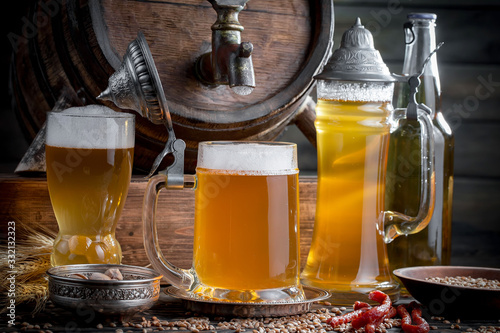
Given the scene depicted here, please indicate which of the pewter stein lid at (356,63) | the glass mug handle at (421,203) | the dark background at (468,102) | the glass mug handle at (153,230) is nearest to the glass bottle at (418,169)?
the glass mug handle at (421,203)

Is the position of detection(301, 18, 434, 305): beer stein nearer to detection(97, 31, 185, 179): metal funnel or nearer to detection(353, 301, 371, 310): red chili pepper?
detection(353, 301, 371, 310): red chili pepper

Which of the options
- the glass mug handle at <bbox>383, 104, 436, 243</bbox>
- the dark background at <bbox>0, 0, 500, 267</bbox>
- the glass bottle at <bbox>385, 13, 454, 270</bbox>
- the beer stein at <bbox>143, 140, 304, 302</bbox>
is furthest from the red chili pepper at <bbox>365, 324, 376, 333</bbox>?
the dark background at <bbox>0, 0, 500, 267</bbox>

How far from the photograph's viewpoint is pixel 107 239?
1.11m

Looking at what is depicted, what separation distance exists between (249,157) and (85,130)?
29 centimetres

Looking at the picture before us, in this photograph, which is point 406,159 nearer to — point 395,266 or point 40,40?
point 395,266

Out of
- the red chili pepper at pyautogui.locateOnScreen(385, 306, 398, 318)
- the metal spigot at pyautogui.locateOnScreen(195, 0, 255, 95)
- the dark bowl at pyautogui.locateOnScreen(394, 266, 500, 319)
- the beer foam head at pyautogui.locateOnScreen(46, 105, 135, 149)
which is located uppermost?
the metal spigot at pyautogui.locateOnScreen(195, 0, 255, 95)

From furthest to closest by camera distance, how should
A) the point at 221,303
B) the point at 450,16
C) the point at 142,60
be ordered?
the point at 450,16 < the point at 142,60 < the point at 221,303

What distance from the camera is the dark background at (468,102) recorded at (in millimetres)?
2121

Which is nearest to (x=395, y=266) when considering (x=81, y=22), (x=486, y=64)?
(x=81, y=22)

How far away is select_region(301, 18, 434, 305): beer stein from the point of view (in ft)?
3.58

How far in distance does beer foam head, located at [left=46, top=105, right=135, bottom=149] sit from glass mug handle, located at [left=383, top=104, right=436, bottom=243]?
0.48 meters

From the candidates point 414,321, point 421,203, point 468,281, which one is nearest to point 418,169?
point 421,203

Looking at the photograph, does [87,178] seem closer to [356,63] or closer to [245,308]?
[245,308]

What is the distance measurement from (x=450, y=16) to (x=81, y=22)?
4.47 ft
